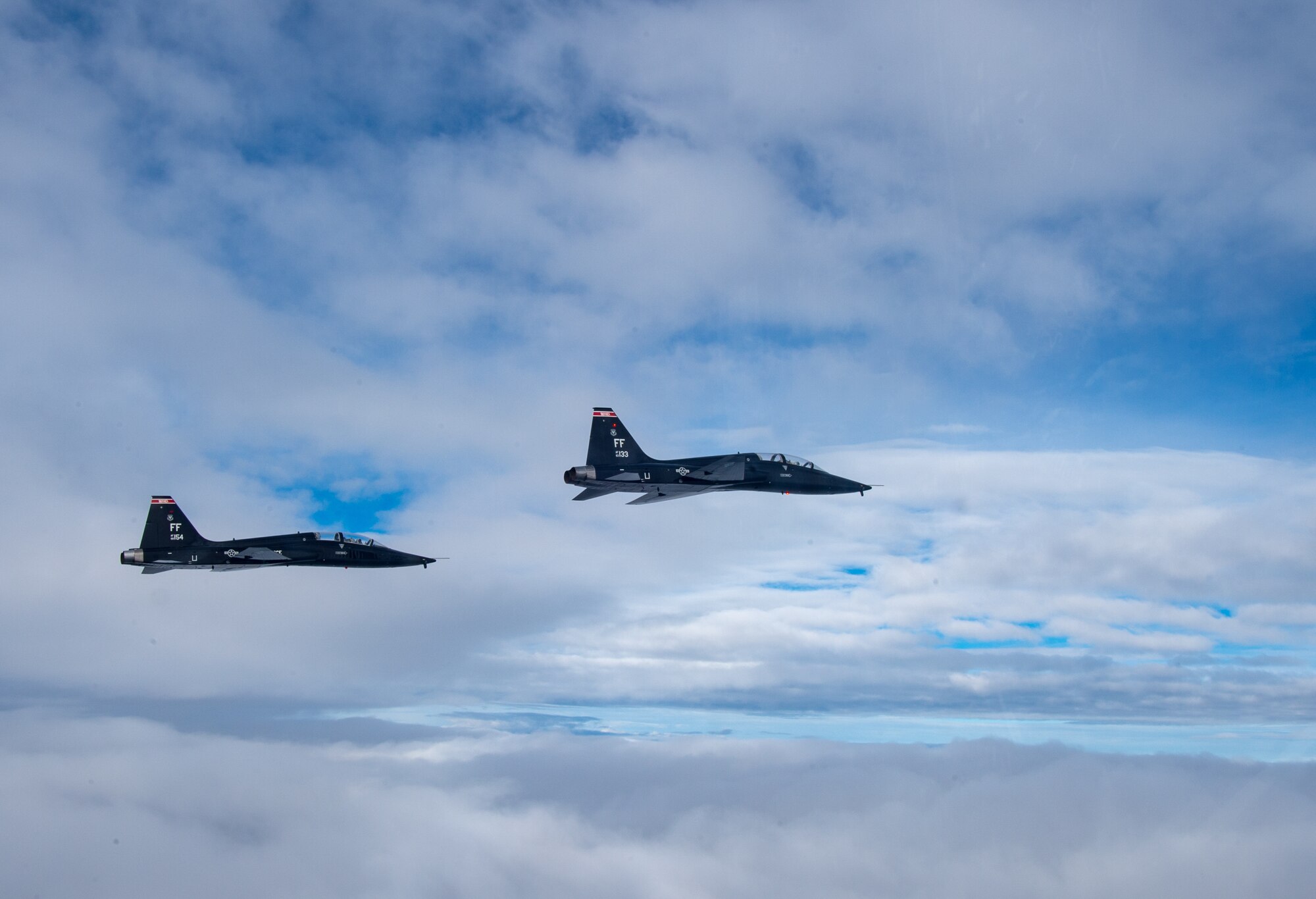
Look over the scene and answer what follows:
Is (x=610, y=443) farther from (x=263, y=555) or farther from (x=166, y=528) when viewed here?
(x=166, y=528)

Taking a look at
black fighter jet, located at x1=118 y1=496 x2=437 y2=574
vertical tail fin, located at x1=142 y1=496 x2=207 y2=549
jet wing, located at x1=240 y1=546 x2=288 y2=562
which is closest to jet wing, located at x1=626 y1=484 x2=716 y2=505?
black fighter jet, located at x1=118 y1=496 x2=437 y2=574

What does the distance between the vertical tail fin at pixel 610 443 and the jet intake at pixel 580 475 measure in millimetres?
1802

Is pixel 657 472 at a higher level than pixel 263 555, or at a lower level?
higher

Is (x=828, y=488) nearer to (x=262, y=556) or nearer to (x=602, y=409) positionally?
(x=602, y=409)

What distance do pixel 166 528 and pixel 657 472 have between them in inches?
2090

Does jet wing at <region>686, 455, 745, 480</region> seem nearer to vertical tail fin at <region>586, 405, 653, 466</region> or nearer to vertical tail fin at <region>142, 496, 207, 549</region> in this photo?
vertical tail fin at <region>586, 405, 653, 466</region>

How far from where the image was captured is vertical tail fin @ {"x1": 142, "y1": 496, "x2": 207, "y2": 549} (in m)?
95.8

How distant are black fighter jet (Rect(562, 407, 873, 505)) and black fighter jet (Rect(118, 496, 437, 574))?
75.5 ft

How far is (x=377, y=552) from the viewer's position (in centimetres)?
9806

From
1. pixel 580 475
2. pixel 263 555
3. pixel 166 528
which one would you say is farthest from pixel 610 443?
pixel 166 528

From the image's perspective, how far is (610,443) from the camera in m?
87.8

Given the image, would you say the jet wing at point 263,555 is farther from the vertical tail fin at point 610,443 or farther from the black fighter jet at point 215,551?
the vertical tail fin at point 610,443

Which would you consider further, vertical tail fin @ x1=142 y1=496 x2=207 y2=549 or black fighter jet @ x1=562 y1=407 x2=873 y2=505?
vertical tail fin @ x1=142 y1=496 x2=207 y2=549

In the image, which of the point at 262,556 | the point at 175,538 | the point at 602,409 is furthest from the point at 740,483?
the point at 175,538
